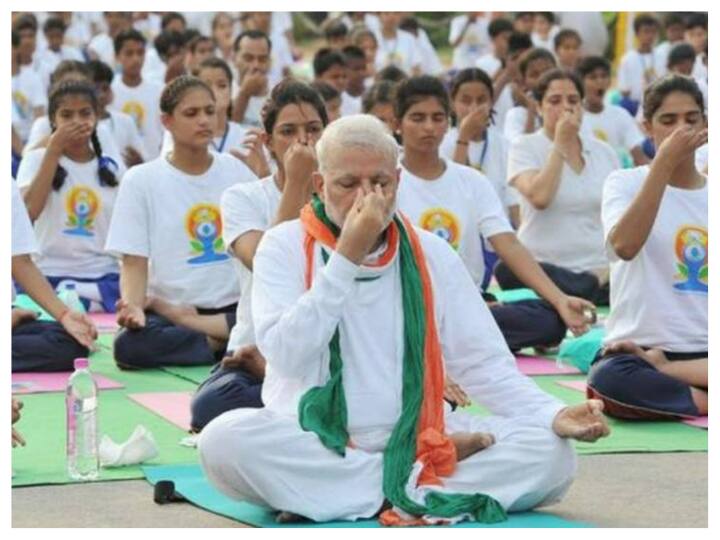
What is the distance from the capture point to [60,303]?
6734mm

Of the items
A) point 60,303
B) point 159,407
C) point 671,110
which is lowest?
point 159,407

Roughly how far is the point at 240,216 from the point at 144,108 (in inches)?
316

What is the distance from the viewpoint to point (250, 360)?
648 centimetres

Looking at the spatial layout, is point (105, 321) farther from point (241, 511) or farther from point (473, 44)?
point (473, 44)

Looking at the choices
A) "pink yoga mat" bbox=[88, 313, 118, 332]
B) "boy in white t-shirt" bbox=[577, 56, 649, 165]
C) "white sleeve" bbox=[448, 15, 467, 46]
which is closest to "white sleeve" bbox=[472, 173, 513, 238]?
"pink yoga mat" bbox=[88, 313, 118, 332]

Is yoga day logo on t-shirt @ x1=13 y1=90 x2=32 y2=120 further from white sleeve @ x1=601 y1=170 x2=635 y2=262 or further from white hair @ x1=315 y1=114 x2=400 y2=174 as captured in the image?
white hair @ x1=315 y1=114 x2=400 y2=174

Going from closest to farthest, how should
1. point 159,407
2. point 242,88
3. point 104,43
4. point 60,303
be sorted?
point 60,303 → point 159,407 → point 242,88 → point 104,43

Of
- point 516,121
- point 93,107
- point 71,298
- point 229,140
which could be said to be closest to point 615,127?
point 516,121

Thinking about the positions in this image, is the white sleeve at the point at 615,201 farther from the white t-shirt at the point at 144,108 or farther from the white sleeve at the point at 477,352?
the white t-shirt at the point at 144,108

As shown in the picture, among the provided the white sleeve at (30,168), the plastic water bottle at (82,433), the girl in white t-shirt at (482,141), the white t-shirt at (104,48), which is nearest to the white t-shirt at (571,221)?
the girl in white t-shirt at (482,141)

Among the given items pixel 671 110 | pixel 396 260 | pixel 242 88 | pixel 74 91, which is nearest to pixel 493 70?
pixel 242 88

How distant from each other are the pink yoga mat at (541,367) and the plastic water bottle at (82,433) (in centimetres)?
276

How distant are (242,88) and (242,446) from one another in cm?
776

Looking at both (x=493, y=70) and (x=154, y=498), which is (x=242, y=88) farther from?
(x=154, y=498)
